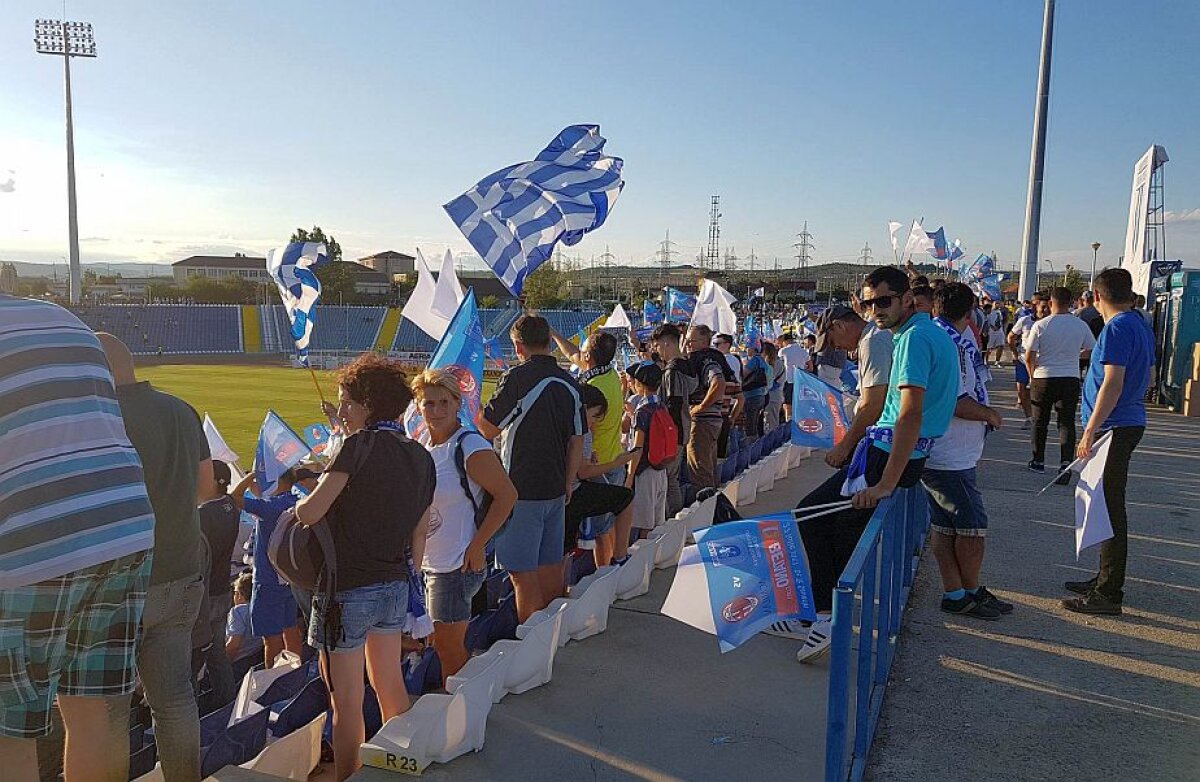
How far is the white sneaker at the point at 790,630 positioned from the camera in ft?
14.6

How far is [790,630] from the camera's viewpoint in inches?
176

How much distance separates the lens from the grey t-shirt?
4.17 meters

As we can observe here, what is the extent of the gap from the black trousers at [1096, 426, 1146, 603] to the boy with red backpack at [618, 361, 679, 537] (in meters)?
2.70

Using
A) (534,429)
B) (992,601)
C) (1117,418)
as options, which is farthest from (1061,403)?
(534,429)

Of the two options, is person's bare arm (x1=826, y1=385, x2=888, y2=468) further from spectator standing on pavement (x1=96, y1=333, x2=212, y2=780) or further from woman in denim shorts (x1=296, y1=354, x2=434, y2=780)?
spectator standing on pavement (x1=96, y1=333, x2=212, y2=780)

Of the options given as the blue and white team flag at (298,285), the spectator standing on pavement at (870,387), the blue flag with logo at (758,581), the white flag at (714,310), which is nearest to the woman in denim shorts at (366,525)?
the blue flag with logo at (758,581)

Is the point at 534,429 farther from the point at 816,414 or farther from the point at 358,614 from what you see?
the point at 816,414

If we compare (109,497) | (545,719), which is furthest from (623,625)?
(109,497)

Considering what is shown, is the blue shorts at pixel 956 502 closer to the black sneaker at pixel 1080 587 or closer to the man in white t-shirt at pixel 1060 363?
the black sneaker at pixel 1080 587

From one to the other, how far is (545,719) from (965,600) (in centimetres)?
256

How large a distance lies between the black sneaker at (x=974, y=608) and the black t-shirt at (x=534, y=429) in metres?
A: 2.43

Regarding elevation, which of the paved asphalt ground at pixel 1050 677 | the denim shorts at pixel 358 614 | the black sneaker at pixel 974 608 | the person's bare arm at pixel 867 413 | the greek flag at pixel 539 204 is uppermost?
the greek flag at pixel 539 204

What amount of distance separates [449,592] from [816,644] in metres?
1.85

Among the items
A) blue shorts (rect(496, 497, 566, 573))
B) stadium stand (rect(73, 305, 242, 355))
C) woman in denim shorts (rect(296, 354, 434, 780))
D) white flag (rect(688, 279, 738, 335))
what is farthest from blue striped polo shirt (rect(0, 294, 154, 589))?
stadium stand (rect(73, 305, 242, 355))
